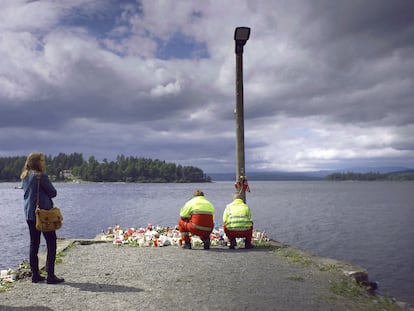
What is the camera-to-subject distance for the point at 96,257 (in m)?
11.1

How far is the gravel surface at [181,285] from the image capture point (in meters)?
6.75

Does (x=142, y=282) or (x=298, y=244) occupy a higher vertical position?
(x=142, y=282)

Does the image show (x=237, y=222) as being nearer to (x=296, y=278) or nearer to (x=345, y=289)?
(x=296, y=278)

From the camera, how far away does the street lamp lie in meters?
13.6

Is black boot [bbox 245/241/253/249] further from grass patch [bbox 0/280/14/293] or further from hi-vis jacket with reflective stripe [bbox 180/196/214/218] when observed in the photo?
grass patch [bbox 0/280/14/293]

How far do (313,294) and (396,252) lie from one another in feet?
57.3

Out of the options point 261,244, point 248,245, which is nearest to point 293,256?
point 248,245

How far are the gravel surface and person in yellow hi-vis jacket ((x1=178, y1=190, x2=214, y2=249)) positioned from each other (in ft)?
3.03

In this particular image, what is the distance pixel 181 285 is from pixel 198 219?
165 inches

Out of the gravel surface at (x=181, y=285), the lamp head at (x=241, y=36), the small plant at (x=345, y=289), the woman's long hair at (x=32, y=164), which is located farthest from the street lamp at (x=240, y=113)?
the woman's long hair at (x=32, y=164)

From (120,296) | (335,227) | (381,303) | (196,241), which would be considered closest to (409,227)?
(335,227)

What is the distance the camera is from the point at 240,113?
1397 cm

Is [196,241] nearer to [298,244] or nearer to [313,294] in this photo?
[313,294]

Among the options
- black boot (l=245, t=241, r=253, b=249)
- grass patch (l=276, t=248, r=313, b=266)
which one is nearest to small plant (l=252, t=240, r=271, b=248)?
black boot (l=245, t=241, r=253, b=249)
